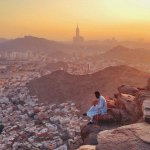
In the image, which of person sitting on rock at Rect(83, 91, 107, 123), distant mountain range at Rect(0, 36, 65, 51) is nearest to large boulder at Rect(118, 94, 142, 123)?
person sitting on rock at Rect(83, 91, 107, 123)

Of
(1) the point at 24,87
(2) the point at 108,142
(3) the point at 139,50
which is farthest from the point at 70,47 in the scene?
(2) the point at 108,142

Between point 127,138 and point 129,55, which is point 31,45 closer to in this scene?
point 129,55

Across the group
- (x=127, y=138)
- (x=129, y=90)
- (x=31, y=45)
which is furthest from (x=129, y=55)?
(x=127, y=138)

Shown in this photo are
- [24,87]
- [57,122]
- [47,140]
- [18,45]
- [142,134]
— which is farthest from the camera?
[18,45]

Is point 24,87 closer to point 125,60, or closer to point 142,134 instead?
point 142,134

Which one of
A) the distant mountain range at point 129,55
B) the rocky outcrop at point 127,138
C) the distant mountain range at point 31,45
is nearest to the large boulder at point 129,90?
the rocky outcrop at point 127,138

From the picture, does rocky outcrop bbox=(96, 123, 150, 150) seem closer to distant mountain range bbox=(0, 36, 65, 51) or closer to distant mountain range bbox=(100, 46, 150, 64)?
distant mountain range bbox=(100, 46, 150, 64)
